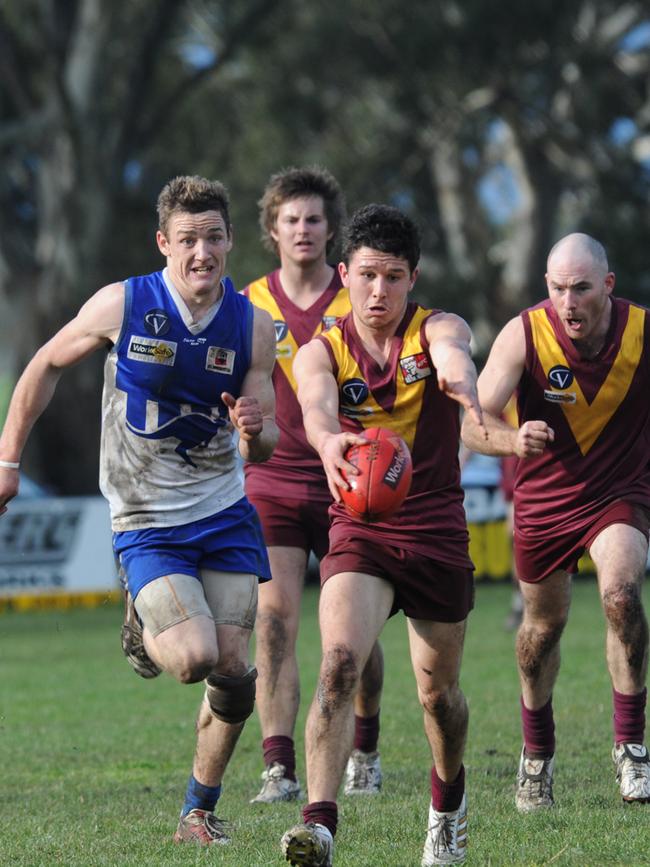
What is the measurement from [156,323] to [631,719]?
111 inches

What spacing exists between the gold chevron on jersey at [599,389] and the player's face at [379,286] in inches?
47.1

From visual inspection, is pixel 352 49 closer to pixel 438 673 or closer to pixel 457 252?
pixel 457 252

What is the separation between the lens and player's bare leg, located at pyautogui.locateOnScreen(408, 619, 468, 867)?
5777 mm

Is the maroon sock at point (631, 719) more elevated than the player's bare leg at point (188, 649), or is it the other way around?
the player's bare leg at point (188, 649)

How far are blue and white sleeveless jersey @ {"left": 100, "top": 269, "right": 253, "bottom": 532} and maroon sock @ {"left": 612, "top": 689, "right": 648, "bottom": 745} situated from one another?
2.12 meters

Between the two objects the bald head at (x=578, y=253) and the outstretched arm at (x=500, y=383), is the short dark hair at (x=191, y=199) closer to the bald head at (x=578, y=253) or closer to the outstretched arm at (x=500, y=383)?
the outstretched arm at (x=500, y=383)

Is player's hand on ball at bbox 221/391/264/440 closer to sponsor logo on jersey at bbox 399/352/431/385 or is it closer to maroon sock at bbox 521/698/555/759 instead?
sponsor logo on jersey at bbox 399/352/431/385

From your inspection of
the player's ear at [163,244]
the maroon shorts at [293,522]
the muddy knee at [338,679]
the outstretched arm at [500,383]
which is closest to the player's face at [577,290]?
the outstretched arm at [500,383]

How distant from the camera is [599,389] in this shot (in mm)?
7062

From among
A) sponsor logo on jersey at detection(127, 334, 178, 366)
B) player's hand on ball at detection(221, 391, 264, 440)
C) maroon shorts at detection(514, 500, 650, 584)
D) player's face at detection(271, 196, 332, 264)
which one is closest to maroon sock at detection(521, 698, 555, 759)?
maroon shorts at detection(514, 500, 650, 584)

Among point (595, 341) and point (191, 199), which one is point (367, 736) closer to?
point (595, 341)

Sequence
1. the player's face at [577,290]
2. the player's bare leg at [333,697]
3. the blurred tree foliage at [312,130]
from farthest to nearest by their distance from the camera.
Result: the blurred tree foliage at [312,130] → the player's face at [577,290] → the player's bare leg at [333,697]

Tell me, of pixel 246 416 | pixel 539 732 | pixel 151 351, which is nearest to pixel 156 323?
pixel 151 351

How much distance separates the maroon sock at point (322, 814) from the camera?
17.4 feet
